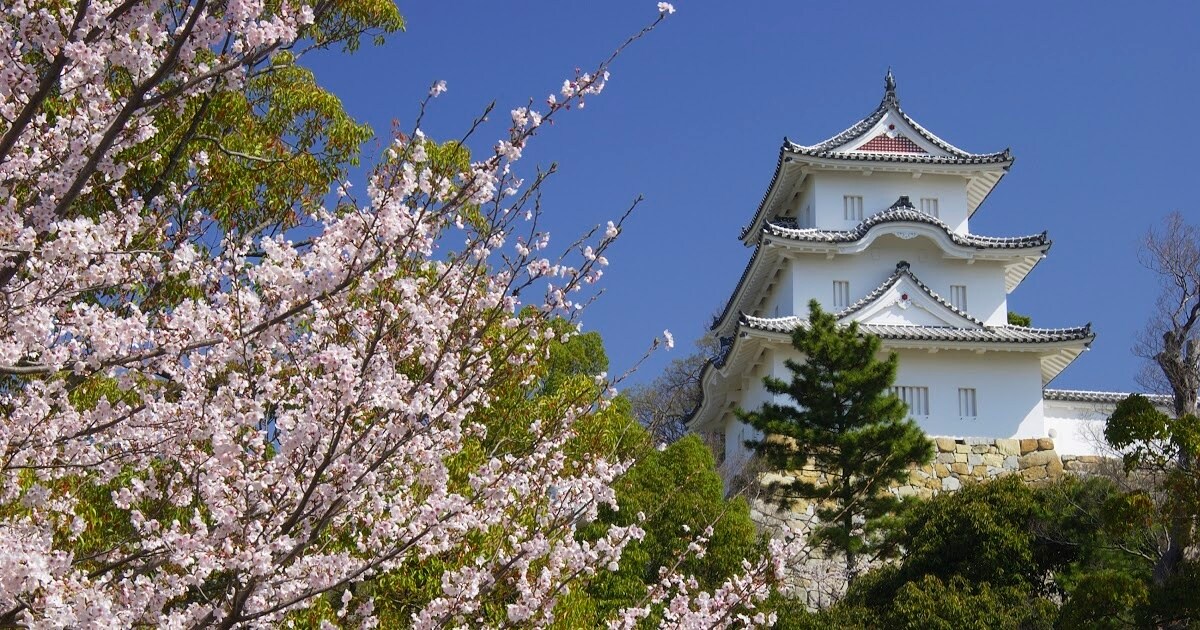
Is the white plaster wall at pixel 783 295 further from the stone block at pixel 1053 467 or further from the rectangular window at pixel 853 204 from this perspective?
the stone block at pixel 1053 467

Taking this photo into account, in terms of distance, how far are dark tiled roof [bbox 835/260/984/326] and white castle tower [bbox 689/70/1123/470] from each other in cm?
4

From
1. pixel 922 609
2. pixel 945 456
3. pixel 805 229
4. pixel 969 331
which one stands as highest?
pixel 805 229

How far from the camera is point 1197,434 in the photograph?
28.1 ft

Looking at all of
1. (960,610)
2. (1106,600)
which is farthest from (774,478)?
(1106,600)

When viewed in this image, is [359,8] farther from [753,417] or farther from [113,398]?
[753,417]

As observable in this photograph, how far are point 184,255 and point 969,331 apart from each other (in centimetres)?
2123

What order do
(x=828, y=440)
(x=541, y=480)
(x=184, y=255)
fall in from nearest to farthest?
1. (x=184, y=255)
2. (x=541, y=480)
3. (x=828, y=440)

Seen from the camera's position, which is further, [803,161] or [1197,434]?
[803,161]

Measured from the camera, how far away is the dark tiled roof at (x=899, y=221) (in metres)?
24.0

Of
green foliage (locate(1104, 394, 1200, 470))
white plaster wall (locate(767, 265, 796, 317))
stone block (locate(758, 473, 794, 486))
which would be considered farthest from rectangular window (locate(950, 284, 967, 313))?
green foliage (locate(1104, 394, 1200, 470))

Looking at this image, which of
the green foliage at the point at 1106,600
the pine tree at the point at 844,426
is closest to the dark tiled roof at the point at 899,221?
the pine tree at the point at 844,426

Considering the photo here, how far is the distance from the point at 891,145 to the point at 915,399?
5.84 m

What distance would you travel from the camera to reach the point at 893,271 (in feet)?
80.4

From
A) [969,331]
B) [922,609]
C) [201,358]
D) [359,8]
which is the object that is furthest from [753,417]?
[201,358]
